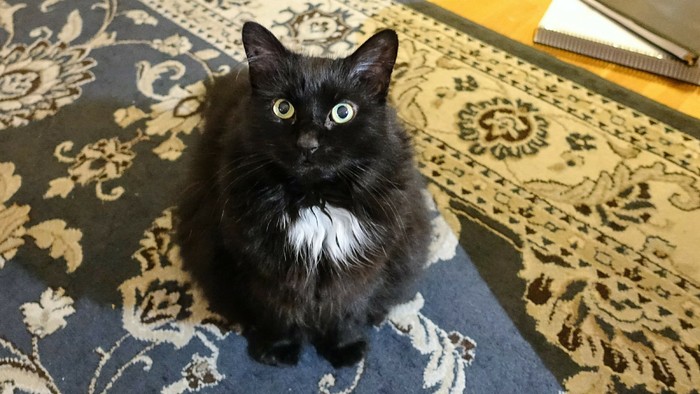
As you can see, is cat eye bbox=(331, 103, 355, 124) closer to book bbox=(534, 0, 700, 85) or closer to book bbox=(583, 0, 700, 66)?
book bbox=(534, 0, 700, 85)

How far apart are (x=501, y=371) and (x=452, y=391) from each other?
12 cm

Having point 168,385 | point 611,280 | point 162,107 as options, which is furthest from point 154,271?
point 611,280

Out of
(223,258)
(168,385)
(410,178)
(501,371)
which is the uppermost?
(410,178)

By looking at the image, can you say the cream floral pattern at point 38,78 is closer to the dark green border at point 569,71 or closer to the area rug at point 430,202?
the area rug at point 430,202

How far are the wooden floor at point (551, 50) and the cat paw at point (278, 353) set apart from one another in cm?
133

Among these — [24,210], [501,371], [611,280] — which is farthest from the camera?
[24,210]

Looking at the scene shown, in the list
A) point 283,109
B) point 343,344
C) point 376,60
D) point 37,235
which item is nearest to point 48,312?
point 37,235

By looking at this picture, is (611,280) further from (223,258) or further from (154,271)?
(154,271)

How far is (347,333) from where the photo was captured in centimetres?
108

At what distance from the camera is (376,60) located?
843 mm

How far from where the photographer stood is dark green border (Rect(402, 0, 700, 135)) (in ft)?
5.19

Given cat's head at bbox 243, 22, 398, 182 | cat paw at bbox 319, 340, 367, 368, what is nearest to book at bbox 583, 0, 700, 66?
cat's head at bbox 243, 22, 398, 182

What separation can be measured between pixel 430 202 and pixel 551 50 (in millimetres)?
834

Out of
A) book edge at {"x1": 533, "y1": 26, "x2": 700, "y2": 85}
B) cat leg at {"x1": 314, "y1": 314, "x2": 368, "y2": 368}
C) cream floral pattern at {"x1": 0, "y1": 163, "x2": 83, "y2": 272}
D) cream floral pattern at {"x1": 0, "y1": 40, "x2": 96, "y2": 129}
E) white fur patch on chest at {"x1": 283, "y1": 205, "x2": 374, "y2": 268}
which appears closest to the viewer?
white fur patch on chest at {"x1": 283, "y1": 205, "x2": 374, "y2": 268}
